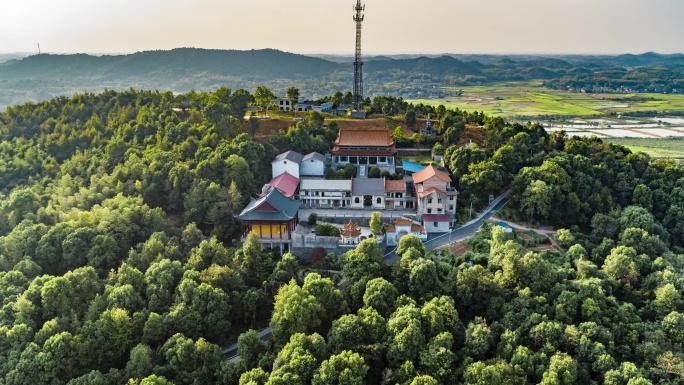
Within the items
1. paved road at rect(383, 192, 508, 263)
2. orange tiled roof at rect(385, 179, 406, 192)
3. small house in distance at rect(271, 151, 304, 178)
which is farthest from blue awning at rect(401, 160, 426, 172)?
small house in distance at rect(271, 151, 304, 178)

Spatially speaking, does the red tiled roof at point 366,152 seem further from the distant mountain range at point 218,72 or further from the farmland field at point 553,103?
the distant mountain range at point 218,72

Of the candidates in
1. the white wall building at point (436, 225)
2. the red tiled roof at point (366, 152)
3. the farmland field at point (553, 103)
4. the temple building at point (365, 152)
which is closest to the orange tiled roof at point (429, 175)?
the white wall building at point (436, 225)

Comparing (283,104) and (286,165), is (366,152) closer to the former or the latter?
(286,165)

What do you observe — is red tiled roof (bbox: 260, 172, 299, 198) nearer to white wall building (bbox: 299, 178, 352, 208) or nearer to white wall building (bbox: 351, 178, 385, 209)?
white wall building (bbox: 299, 178, 352, 208)

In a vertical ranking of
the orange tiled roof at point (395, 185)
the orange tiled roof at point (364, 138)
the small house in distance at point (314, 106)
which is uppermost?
the small house in distance at point (314, 106)

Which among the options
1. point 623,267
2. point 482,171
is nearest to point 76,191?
point 482,171

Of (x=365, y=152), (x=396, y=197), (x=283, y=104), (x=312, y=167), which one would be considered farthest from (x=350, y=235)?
(x=283, y=104)
